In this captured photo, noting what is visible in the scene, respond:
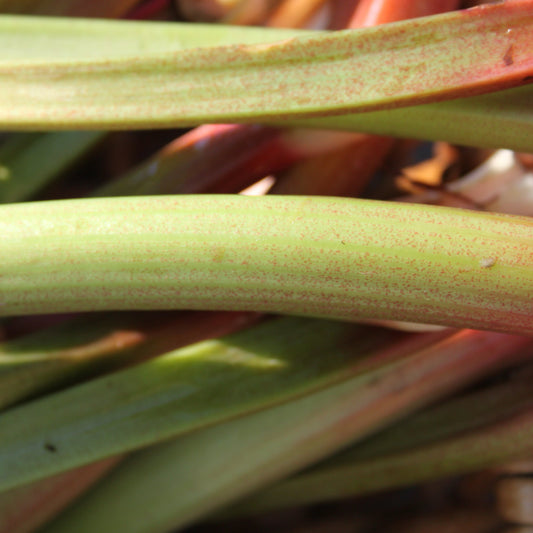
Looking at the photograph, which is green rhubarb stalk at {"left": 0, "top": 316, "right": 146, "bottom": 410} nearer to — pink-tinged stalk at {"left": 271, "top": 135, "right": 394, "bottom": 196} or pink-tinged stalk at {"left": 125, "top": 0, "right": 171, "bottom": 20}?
→ pink-tinged stalk at {"left": 271, "top": 135, "right": 394, "bottom": 196}

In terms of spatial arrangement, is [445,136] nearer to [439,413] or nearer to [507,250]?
[507,250]

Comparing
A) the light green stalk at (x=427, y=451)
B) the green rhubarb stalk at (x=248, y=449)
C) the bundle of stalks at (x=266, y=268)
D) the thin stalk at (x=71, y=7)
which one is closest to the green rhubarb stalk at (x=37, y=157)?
the bundle of stalks at (x=266, y=268)

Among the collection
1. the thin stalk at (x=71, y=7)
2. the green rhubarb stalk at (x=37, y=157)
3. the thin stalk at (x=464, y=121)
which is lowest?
the thin stalk at (x=464, y=121)

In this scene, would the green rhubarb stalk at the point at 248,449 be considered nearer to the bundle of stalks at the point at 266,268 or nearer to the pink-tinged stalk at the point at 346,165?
the bundle of stalks at the point at 266,268

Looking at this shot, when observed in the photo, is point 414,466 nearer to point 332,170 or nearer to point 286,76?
point 332,170

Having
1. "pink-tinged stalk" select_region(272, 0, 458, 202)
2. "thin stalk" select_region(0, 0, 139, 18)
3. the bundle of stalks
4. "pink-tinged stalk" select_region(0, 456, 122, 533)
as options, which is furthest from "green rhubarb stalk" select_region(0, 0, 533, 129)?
"pink-tinged stalk" select_region(0, 456, 122, 533)

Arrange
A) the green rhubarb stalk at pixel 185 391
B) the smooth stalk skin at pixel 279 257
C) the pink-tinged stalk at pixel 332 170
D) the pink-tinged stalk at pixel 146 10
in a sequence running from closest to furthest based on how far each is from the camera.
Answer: the smooth stalk skin at pixel 279 257
the green rhubarb stalk at pixel 185 391
the pink-tinged stalk at pixel 332 170
the pink-tinged stalk at pixel 146 10

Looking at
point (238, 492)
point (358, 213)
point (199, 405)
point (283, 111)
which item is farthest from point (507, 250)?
point (238, 492)
